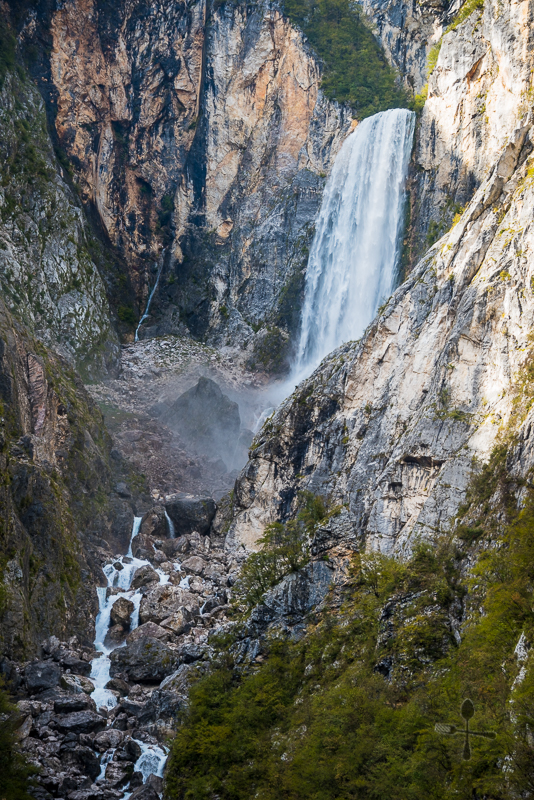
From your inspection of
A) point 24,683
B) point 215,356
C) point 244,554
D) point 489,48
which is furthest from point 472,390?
point 215,356

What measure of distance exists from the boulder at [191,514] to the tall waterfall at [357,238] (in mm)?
21321

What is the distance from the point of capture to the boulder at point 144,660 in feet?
136

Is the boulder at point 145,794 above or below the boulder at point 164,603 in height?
below

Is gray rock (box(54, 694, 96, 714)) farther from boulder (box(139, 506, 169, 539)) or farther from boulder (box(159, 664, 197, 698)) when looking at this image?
boulder (box(139, 506, 169, 539))

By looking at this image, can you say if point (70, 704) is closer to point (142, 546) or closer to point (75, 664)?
point (75, 664)

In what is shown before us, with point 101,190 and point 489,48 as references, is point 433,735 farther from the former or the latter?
point 101,190

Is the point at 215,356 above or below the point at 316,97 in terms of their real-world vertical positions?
below

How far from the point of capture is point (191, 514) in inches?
2392

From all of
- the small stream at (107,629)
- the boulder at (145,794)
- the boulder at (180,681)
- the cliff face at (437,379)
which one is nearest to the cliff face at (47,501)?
the small stream at (107,629)

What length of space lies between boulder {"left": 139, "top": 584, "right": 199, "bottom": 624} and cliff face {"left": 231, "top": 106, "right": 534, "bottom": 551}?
11.6m

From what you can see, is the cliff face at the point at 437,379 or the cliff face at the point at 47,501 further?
the cliff face at the point at 47,501

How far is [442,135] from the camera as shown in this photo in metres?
63.0

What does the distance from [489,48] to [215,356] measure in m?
44.7

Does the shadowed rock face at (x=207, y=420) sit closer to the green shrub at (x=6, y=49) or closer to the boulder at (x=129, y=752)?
the green shrub at (x=6, y=49)
